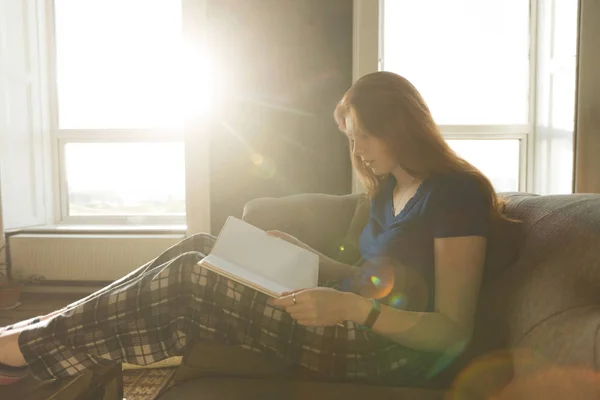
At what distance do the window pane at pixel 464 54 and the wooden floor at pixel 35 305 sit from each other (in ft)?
7.93

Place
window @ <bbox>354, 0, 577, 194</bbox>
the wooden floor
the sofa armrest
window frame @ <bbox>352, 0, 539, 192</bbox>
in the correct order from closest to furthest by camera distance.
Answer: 1. the sofa armrest
2. the wooden floor
3. window frame @ <bbox>352, 0, 539, 192</bbox>
4. window @ <bbox>354, 0, 577, 194</bbox>

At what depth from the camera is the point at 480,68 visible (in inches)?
114

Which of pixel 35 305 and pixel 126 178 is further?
pixel 126 178

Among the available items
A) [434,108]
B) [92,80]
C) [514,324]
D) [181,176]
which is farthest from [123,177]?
[514,324]

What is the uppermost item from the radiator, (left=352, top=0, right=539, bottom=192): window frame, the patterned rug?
(left=352, top=0, right=539, bottom=192): window frame

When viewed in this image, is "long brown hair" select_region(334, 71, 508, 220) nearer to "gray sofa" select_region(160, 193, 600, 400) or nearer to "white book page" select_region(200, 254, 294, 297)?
"gray sofa" select_region(160, 193, 600, 400)

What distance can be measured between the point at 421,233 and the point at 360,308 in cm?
24

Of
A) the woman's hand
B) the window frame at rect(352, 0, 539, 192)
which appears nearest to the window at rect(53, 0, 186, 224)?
the window frame at rect(352, 0, 539, 192)

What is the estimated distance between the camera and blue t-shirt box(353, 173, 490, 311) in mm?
1021

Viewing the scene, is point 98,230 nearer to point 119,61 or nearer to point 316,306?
point 119,61

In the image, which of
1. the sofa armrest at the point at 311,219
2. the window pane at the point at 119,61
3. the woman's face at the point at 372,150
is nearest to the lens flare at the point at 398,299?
the woman's face at the point at 372,150

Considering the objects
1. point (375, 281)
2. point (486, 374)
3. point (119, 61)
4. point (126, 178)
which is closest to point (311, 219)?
point (375, 281)

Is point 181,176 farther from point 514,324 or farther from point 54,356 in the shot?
point 514,324

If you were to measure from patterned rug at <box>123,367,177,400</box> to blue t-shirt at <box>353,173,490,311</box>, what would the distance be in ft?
3.10
